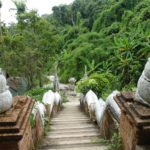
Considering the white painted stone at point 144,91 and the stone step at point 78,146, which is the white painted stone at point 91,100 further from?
the white painted stone at point 144,91

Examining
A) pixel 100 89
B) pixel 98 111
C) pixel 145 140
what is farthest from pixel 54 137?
pixel 100 89

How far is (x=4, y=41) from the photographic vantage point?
8430 mm

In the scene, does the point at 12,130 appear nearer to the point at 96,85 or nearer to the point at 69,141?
the point at 69,141

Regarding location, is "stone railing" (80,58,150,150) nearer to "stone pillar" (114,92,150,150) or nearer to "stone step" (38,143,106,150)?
"stone pillar" (114,92,150,150)

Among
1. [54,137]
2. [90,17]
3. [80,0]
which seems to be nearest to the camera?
[54,137]

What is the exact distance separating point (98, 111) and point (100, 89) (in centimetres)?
383

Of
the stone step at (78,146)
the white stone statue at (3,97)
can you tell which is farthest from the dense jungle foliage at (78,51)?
the white stone statue at (3,97)

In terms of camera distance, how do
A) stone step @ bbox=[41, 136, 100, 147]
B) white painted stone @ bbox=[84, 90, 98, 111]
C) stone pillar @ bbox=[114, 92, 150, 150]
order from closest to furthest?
stone pillar @ bbox=[114, 92, 150, 150], stone step @ bbox=[41, 136, 100, 147], white painted stone @ bbox=[84, 90, 98, 111]

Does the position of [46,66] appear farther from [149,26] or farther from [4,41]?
[149,26]

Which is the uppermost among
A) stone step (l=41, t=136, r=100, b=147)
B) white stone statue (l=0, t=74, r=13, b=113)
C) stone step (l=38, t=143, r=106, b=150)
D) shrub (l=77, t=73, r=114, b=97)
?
white stone statue (l=0, t=74, r=13, b=113)

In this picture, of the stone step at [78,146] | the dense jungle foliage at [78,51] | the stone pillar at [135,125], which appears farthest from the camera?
the dense jungle foliage at [78,51]

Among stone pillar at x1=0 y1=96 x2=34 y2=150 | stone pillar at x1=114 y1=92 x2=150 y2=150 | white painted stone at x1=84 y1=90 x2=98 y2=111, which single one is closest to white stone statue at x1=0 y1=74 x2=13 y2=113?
stone pillar at x1=0 y1=96 x2=34 y2=150

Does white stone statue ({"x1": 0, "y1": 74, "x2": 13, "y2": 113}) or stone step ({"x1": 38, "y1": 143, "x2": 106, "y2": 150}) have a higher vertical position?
white stone statue ({"x1": 0, "y1": 74, "x2": 13, "y2": 113})

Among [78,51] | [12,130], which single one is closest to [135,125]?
[12,130]
